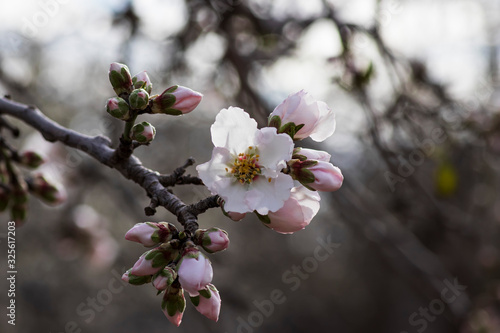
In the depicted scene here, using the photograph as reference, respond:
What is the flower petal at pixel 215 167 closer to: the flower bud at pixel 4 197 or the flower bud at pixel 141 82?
the flower bud at pixel 141 82

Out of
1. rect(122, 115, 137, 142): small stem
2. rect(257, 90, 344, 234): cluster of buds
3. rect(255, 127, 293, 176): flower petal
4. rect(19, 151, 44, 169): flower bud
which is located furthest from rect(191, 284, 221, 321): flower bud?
A: rect(19, 151, 44, 169): flower bud

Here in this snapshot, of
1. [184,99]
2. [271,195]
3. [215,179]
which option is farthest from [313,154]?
[184,99]

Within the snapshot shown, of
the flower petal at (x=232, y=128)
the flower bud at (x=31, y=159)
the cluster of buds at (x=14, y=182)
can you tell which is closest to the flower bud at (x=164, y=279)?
the flower petal at (x=232, y=128)

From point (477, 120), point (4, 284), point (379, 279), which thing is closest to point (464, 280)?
point (379, 279)

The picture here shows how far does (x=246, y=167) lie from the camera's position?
1229mm

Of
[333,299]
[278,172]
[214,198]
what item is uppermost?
[278,172]

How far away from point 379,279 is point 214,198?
13097 mm

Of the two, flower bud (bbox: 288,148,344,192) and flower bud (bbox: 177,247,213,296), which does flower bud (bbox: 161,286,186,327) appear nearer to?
flower bud (bbox: 177,247,213,296)

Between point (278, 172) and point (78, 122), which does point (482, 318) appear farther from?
point (78, 122)

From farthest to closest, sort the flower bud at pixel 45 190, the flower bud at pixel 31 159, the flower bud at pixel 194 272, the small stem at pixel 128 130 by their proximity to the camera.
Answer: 1. the flower bud at pixel 45 190
2. the flower bud at pixel 31 159
3. the small stem at pixel 128 130
4. the flower bud at pixel 194 272

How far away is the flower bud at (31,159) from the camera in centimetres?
199

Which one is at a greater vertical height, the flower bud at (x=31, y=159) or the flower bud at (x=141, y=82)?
the flower bud at (x=141, y=82)

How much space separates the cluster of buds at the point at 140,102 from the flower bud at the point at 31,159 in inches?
38.6

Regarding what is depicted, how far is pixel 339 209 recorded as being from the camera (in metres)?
3.17
